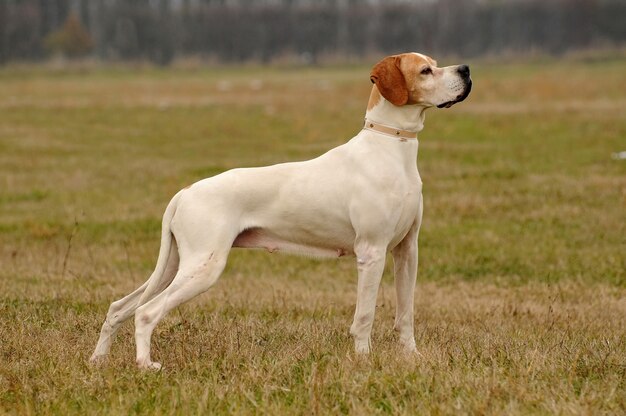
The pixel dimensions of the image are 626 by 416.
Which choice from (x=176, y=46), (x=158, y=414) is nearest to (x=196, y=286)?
(x=158, y=414)

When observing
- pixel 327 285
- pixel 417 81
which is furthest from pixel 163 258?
pixel 327 285

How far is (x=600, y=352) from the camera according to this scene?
19.7 ft

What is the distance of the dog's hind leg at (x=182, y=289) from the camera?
5.96 m

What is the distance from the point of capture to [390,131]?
6.21m

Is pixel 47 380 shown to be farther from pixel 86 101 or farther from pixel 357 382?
pixel 86 101

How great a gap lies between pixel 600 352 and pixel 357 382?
1687 millimetres

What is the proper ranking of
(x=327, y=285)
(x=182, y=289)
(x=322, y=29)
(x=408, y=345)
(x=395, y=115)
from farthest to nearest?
(x=322, y=29)
(x=327, y=285)
(x=408, y=345)
(x=395, y=115)
(x=182, y=289)

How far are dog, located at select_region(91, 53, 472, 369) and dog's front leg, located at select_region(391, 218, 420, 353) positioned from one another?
0.74ft

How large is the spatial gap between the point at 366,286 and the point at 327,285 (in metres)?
3.98

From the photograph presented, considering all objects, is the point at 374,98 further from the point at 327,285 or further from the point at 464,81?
the point at 327,285

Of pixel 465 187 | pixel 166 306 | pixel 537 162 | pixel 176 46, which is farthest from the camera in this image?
pixel 176 46

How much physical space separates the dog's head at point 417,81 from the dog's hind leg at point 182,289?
1407 millimetres

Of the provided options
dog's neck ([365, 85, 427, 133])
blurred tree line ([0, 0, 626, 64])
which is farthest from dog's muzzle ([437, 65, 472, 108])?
blurred tree line ([0, 0, 626, 64])

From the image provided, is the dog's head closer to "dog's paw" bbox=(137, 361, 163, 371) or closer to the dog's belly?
the dog's belly
